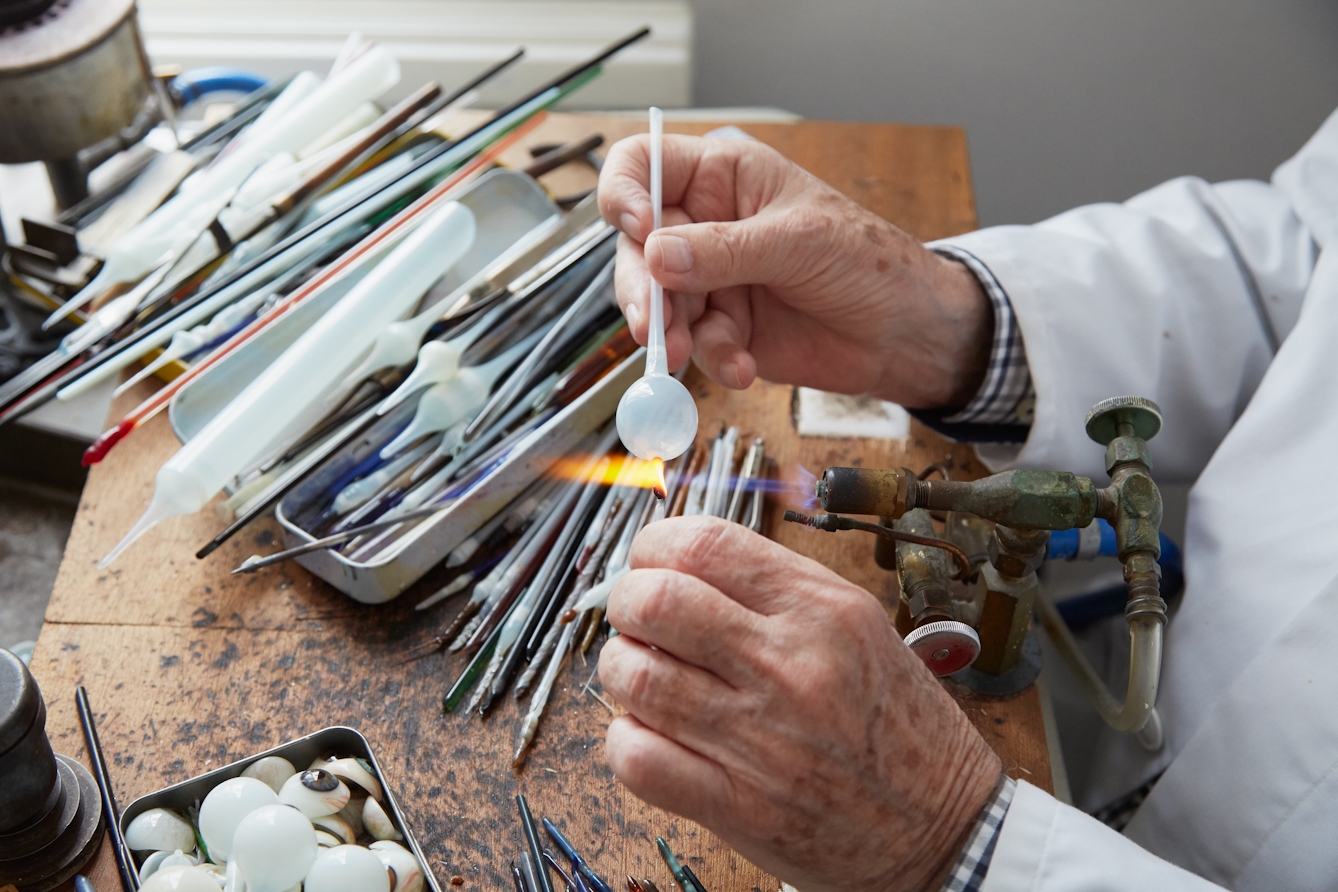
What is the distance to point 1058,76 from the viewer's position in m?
2.17

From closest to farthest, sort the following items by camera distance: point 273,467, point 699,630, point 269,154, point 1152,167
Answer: point 699,630 → point 273,467 → point 269,154 → point 1152,167

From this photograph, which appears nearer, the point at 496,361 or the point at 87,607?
the point at 87,607

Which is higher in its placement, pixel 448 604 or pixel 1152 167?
pixel 448 604

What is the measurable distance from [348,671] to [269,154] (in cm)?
86

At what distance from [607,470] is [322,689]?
0.38 meters

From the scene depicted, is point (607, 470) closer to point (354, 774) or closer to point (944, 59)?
point (354, 774)

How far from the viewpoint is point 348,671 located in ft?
3.20

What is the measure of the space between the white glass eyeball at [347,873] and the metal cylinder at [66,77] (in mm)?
1073

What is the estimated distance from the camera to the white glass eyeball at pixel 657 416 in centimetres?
82

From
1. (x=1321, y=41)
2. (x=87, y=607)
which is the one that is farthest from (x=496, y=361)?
(x=1321, y=41)

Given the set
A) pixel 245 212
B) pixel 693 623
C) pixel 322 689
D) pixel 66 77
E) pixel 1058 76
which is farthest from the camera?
A: pixel 1058 76

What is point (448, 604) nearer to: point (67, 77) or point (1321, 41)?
point (67, 77)

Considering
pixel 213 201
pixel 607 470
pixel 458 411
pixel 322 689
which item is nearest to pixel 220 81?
pixel 213 201

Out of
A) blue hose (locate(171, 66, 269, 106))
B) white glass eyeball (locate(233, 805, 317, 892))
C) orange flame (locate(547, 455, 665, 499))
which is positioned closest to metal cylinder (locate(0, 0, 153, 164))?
blue hose (locate(171, 66, 269, 106))
